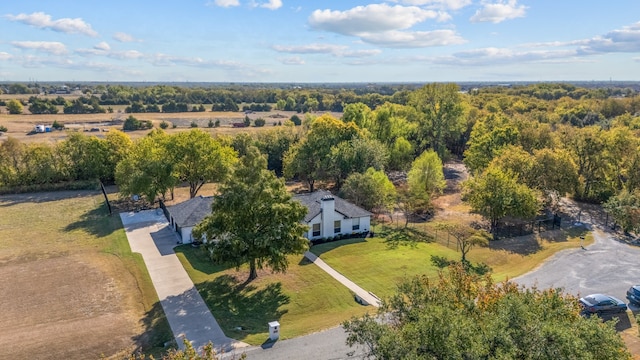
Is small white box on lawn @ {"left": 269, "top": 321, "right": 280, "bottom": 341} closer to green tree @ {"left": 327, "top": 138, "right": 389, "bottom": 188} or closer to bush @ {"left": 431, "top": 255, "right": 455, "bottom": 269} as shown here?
bush @ {"left": 431, "top": 255, "right": 455, "bottom": 269}

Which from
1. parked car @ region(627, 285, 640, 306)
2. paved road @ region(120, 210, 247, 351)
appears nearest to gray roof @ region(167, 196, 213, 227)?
paved road @ region(120, 210, 247, 351)

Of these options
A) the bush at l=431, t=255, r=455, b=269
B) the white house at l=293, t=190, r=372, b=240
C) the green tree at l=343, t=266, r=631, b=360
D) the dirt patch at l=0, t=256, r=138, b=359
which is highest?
the green tree at l=343, t=266, r=631, b=360

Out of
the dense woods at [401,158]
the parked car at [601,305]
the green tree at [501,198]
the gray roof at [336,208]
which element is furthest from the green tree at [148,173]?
the parked car at [601,305]

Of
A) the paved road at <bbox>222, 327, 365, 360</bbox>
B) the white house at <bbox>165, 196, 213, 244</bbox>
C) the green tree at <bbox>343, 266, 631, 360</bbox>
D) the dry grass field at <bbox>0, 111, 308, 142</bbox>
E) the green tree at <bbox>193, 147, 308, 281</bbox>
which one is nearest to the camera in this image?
the green tree at <bbox>343, 266, 631, 360</bbox>

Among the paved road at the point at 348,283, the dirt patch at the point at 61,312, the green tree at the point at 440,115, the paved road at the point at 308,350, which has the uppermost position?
the green tree at the point at 440,115

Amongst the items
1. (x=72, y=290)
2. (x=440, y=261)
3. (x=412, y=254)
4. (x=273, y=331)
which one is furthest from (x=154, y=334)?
(x=440, y=261)

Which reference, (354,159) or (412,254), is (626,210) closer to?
(412,254)

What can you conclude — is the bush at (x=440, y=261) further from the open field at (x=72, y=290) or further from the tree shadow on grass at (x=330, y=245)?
the open field at (x=72, y=290)
